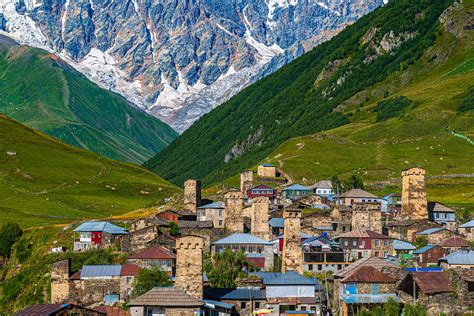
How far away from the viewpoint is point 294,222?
10306cm

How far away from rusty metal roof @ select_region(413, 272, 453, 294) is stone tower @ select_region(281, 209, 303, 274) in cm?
1999

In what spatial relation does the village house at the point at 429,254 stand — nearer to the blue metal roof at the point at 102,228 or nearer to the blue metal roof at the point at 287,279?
the blue metal roof at the point at 287,279

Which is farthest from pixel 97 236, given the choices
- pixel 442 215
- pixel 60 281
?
pixel 442 215

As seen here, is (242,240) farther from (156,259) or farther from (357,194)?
(357,194)

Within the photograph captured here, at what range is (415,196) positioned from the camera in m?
149

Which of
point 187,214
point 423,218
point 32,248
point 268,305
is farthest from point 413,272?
point 32,248

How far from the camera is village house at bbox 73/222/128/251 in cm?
13188

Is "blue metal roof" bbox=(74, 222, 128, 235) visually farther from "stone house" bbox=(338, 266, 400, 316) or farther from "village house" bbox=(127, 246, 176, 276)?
"stone house" bbox=(338, 266, 400, 316)

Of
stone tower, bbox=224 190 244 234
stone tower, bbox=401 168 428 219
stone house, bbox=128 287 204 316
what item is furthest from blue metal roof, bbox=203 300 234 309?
stone tower, bbox=401 168 428 219

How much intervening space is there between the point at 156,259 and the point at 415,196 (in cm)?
5698

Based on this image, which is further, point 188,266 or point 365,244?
point 365,244

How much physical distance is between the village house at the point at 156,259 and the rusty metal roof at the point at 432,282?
33.7 metres

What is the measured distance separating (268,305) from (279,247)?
30.0 meters

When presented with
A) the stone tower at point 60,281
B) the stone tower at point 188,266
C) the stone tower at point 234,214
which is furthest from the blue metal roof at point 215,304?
the stone tower at point 234,214
